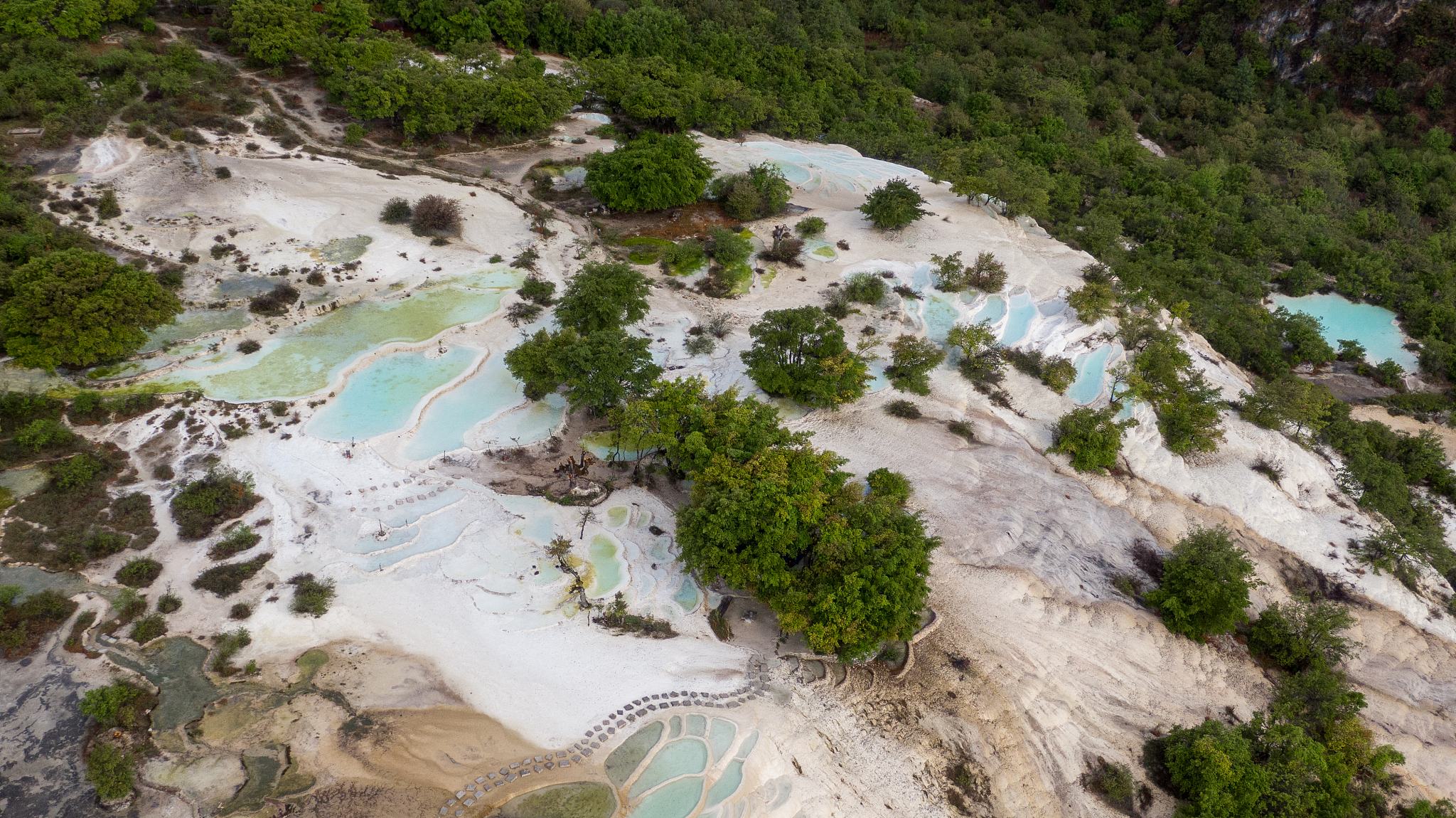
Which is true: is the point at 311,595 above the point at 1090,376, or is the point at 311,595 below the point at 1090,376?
below

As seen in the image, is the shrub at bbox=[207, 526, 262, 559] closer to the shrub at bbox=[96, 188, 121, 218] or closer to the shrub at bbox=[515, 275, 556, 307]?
the shrub at bbox=[515, 275, 556, 307]

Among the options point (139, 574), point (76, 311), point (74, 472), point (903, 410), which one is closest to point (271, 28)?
point (76, 311)

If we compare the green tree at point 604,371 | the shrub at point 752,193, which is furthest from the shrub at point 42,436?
the shrub at point 752,193

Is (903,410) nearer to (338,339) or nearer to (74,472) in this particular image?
(338,339)

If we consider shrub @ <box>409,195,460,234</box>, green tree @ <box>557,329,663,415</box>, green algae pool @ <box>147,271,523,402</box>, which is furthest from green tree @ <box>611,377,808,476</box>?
shrub @ <box>409,195,460,234</box>

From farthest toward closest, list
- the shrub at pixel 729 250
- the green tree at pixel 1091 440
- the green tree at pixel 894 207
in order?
1. the green tree at pixel 894 207
2. the shrub at pixel 729 250
3. the green tree at pixel 1091 440

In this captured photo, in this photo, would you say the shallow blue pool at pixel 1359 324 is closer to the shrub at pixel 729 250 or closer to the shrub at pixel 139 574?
the shrub at pixel 729 250
